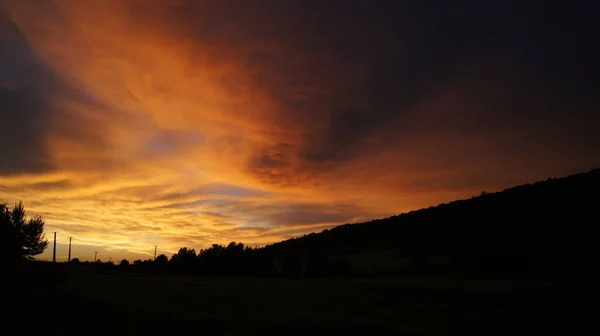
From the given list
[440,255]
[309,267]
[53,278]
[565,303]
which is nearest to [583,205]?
[440,255]

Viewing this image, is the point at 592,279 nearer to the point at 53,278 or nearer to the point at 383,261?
the point at 383,261

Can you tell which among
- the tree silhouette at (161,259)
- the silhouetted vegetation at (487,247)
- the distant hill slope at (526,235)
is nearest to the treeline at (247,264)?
the silhouetted vegetation at (487,247)

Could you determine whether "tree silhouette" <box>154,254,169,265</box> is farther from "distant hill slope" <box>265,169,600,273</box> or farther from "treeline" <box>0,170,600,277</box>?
"distant hill slope" <box>265,169,600,273</box>

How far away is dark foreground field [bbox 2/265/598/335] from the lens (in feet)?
47.2

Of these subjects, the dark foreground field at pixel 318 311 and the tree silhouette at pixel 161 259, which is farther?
the tree silhouette at pixel 161 259

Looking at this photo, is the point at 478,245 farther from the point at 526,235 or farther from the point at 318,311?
the point at 318,311

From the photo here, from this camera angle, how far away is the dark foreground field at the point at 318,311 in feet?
47.2

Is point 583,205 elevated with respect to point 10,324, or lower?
elevated

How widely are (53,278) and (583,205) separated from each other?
3856 centimetres

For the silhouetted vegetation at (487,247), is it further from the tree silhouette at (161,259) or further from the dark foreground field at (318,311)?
the tree silhouette at (161,259)

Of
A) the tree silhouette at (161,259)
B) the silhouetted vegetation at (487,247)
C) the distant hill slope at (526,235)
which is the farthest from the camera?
the tree silhouette at (161,259)

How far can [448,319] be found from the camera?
17000 millimetres

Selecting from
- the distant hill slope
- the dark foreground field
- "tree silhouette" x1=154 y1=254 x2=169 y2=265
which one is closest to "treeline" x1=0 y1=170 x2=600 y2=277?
the distant hill slope

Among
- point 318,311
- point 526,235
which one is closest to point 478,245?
point 526,235
